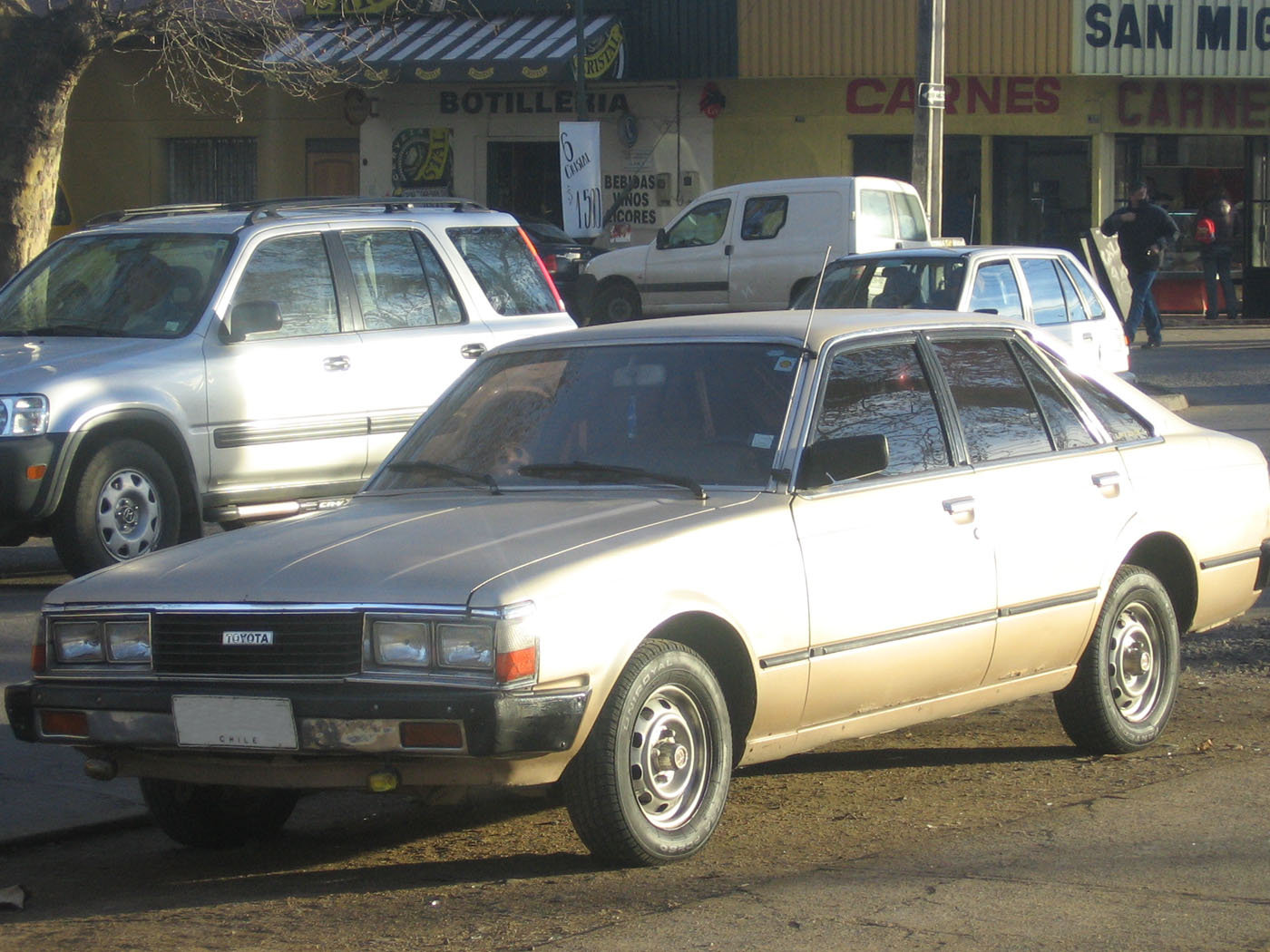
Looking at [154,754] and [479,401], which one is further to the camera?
[479,401]

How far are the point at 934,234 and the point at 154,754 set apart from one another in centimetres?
1198

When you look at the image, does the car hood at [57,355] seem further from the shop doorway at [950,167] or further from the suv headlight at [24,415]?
the shop doorway at [950,167]

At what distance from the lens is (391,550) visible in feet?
15.6

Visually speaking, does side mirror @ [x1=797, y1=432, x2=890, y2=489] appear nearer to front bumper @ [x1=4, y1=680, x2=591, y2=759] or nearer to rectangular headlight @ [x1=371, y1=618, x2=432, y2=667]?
front bumper @ [x1=4, y1=680, x2=591, y2=759]

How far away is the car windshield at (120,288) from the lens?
945 cm

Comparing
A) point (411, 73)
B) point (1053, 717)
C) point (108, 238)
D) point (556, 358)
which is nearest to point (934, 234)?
point (108, 238)

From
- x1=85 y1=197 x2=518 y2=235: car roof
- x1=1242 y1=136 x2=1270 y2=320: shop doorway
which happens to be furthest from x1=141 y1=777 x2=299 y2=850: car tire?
x1=1242 y1=136 x2=1270 y2=320: shop doorway

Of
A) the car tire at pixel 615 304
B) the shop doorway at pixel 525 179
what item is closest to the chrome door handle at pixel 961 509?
the car tire at pixel 615 304

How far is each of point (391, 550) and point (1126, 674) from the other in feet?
9.20

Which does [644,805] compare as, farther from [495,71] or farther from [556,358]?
[495,71]

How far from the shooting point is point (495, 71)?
2894 cm

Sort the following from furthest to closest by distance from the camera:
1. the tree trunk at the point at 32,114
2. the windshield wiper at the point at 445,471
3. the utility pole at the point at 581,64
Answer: the utility pole at the point at 581,64, the tree trunk at the point at 32,114, the windshield wiper at the point at 445,471

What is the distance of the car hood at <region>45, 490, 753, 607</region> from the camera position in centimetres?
454

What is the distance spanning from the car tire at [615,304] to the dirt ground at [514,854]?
1640 cm
